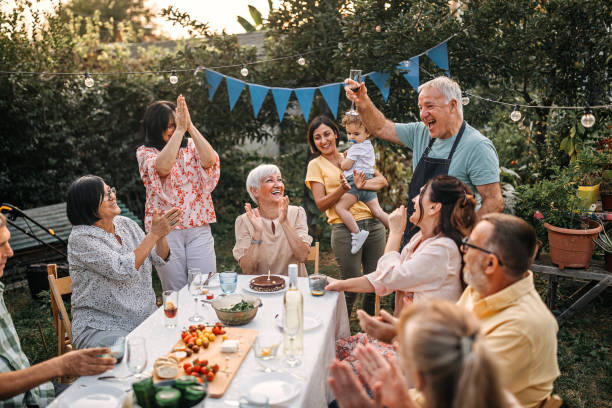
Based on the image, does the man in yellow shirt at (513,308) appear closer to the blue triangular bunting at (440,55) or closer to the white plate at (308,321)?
the white plate at (308,321)

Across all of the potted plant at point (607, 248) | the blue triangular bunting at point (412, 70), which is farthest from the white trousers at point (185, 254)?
the potted plant at point (607, 248)

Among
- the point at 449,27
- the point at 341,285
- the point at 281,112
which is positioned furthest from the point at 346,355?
the point at 449,27

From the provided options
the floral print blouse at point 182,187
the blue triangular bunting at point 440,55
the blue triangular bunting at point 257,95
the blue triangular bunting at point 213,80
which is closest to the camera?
the floral print blouse at point 182,187

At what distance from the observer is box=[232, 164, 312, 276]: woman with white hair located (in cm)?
324

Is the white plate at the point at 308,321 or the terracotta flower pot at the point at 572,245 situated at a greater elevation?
the white plate at the point at 308,321

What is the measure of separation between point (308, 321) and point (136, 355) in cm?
88

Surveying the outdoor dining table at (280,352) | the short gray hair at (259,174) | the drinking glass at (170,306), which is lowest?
the outdoor dining table at (280,352)

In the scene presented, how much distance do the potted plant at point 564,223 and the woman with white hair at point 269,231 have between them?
88.3 inches

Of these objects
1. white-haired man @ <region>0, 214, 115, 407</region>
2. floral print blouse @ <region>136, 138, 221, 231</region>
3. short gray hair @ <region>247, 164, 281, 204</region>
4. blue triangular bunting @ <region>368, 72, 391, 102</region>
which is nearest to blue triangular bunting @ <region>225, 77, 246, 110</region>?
blue triangular bunting @ <region>368, 72, 391, 102</region>

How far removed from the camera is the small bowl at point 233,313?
232cm

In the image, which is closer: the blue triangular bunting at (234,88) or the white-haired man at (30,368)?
the white-haired man at (30,368)

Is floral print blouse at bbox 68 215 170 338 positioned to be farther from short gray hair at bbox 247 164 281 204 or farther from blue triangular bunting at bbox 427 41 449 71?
blue triangular bunting at bbox 427 41 449 71

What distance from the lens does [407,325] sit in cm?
121

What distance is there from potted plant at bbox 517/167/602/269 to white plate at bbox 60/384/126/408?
12.0 ft
